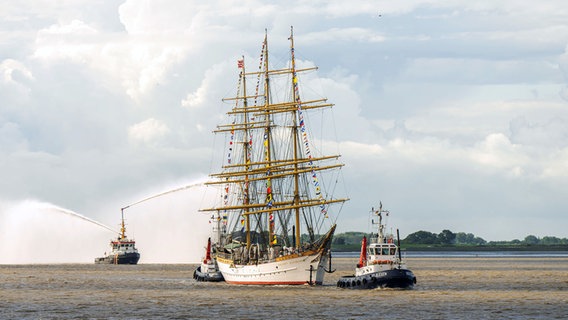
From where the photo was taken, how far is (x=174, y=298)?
419 feet

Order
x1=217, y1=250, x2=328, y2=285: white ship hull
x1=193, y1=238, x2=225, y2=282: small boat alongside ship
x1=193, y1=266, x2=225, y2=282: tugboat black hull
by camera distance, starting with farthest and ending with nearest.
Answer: x1=193, y1=238, x2=225, y2=282: small boat alongside ship
x1=193, y1=266, x2=225, y2=282: tugboat black hull
x1=217, y1=250, x2=328, y2=285: white ship hull

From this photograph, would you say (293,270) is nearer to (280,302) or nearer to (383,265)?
(383,265)

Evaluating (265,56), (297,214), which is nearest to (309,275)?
(297,214)

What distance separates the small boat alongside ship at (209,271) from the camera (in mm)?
175375

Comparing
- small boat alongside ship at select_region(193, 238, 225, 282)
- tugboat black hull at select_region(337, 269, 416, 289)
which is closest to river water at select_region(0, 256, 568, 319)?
tugboat black hull at select_region(337, 269, 416, 289)

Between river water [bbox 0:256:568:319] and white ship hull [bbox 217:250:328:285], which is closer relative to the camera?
river water [bbox 0:256:568:319]

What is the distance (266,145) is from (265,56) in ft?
46.5

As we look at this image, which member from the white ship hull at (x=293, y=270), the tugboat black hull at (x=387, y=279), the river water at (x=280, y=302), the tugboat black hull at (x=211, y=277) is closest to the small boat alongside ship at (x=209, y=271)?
the tugboat black hull at (x=211, y=277)

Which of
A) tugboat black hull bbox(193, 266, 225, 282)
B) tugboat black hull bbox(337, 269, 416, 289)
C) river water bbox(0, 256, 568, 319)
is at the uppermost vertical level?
tugboat black hull bbox(193, 266, 225, 282)

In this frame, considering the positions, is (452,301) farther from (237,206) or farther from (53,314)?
(237,206)

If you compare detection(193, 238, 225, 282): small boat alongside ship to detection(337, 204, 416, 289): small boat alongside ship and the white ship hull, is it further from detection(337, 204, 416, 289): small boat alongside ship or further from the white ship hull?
detection(337, 204, 416, 289): small boat alongside ship

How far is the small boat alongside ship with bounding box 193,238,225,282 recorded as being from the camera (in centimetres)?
17538

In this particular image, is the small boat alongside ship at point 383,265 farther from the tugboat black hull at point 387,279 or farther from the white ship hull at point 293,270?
the white ship hull at point 293,270

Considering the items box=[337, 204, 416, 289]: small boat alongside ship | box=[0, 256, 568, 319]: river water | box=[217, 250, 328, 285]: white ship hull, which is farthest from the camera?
box=[217, 250, 328, 285]: white ship hull
